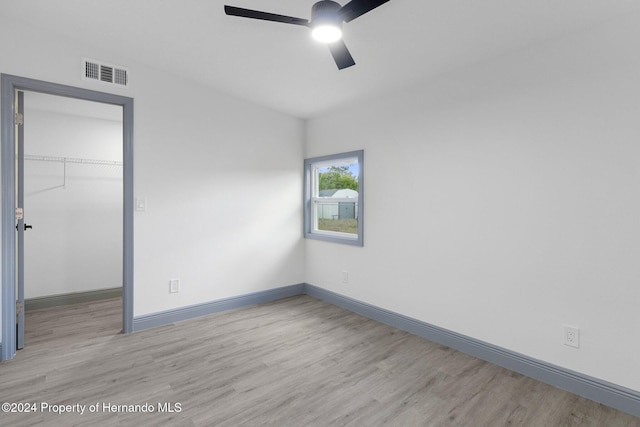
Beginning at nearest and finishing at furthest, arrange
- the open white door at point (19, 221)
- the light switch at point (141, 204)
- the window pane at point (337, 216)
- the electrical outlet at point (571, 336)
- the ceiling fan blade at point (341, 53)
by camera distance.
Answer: the ceiling fan blade at point (341, 53) < the electrical outlet at point (571, 336) < the open white door at point (19, 221) < the light switch at point (141, 204) < the window pane at point (337, 216)

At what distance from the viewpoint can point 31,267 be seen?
12.5ft

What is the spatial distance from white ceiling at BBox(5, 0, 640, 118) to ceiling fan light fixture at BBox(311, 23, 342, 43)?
1.41 feet

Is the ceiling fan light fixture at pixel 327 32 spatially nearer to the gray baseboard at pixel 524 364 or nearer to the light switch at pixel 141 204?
the light switch at pixel 141 204

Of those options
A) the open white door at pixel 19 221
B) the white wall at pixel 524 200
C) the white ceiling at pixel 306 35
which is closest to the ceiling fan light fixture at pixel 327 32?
the white ceiling at pixel 306 35

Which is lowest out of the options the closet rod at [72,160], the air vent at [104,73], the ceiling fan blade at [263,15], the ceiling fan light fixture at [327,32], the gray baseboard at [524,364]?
the gray baseboard at [524,364]

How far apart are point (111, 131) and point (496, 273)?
15.7 feet

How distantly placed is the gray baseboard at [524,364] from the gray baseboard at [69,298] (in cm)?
337

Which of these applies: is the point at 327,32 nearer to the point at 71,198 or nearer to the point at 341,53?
the point at 341,53

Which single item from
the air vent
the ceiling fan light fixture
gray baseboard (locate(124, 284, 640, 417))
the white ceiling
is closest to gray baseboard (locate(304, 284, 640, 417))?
gray baseboard (locate(124, 284, 640, 417))

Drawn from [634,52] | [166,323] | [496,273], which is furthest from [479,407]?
[166,323]

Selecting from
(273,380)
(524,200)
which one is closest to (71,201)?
(273,380)

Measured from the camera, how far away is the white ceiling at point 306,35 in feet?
6.64

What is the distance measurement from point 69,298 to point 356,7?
15.0 ft

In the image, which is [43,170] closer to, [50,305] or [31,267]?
[31,267]
